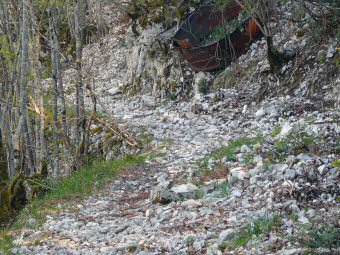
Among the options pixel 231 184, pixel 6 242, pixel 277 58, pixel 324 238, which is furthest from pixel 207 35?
pixel 324 238

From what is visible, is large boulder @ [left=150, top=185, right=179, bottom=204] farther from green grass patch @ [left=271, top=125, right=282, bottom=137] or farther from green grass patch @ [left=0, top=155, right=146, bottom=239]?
green grass patch @ [left=271, top=125, right=282, bottom=137]

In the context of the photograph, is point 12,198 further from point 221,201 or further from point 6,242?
point 221,201

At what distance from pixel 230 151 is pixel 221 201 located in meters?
2.17

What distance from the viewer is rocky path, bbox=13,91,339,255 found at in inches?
223

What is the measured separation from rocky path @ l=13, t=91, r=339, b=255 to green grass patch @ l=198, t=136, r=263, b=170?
5 centimetres

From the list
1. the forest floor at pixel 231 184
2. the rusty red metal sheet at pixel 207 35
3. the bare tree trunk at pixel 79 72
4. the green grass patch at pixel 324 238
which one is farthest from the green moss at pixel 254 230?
the rusty red metal sheet at pixel 207 35

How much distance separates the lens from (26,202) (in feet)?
31.6

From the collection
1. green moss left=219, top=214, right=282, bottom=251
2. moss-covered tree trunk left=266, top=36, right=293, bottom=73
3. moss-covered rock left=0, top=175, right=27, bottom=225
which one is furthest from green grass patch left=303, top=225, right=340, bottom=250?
moss-covered tree trunk left=266, top=36, right=293, bottom=73

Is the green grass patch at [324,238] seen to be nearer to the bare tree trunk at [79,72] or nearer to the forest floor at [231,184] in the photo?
the forest floor at [231,184]

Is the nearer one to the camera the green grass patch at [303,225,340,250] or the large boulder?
the green grass patch at [303,225,340,250]

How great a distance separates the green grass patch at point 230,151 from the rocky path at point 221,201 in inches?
2.1

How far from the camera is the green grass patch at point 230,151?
29.4ft

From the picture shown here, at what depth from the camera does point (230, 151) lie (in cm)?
912

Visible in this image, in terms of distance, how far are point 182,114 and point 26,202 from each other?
5.11 meters
